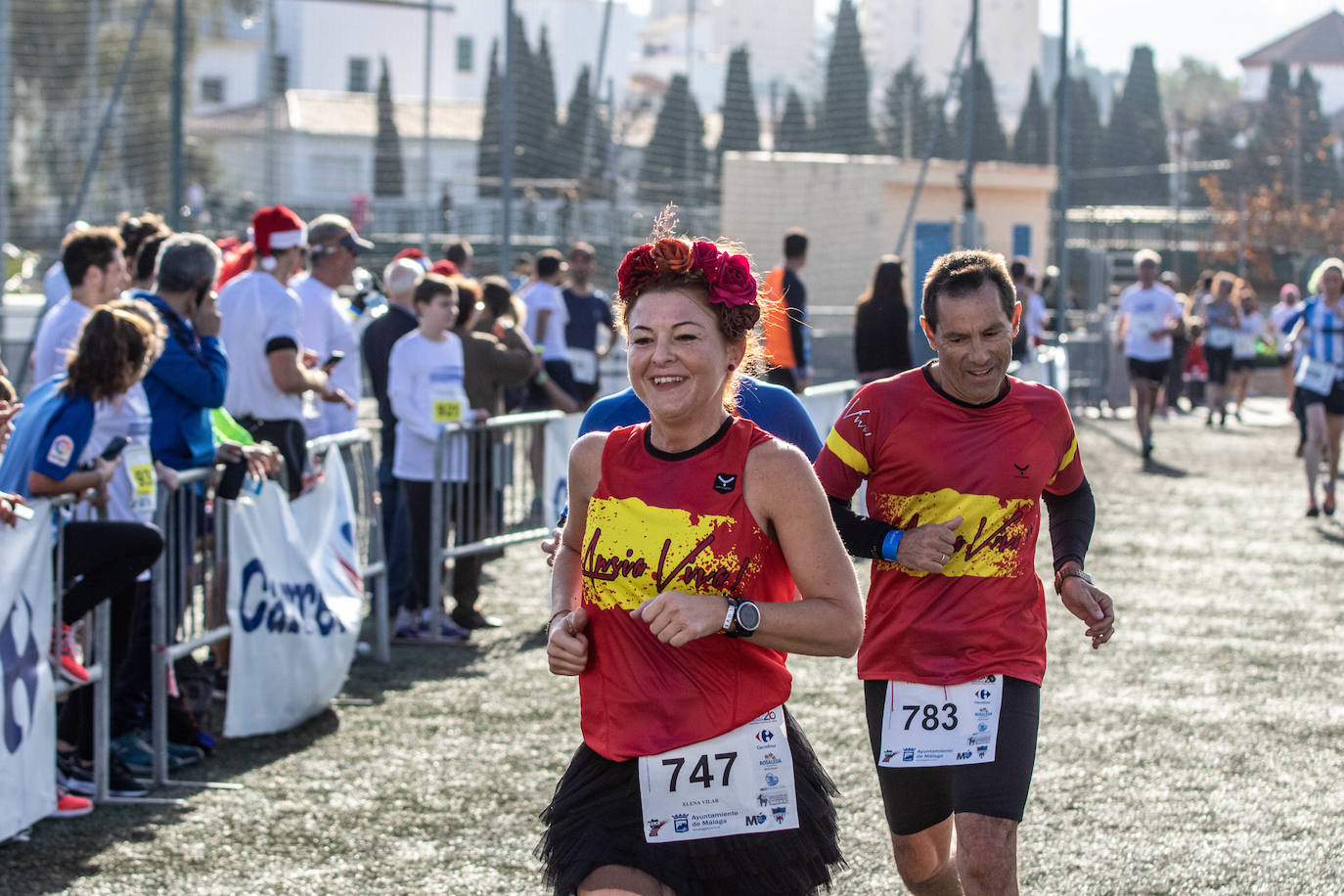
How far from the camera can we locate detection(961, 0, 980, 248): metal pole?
17984mm

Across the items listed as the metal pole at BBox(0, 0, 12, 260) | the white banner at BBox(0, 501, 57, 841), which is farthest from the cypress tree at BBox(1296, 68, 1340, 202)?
the white banner at BBox(0, 501, 57, 841)

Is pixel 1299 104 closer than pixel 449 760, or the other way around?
pixel 449 760

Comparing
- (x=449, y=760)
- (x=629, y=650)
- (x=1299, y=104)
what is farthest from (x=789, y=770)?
(x=1299, y=104)

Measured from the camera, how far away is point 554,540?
12.2 feet

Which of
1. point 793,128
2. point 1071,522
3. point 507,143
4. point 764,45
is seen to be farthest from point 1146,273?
point 1071,522

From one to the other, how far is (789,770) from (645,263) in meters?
1.00

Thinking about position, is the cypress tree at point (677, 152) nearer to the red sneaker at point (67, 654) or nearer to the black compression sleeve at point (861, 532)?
the red sneaker at point (67, 654)

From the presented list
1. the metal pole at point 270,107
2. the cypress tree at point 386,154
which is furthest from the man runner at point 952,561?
the cypress tree at point 386,154

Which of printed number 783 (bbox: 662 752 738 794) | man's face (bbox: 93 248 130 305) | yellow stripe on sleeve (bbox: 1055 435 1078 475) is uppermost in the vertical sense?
man's face (bbox: 93 248 130 305)

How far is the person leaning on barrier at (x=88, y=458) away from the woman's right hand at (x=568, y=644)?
9.90ft

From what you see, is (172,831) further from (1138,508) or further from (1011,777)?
(1138,508)

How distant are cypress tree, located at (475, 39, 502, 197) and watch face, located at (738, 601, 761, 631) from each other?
2265 cm

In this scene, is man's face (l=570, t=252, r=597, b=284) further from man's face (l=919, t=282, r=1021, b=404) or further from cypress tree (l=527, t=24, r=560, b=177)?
man's face (l=919, t=282, r=1021, b=404)

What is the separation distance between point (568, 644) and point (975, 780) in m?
1.23
